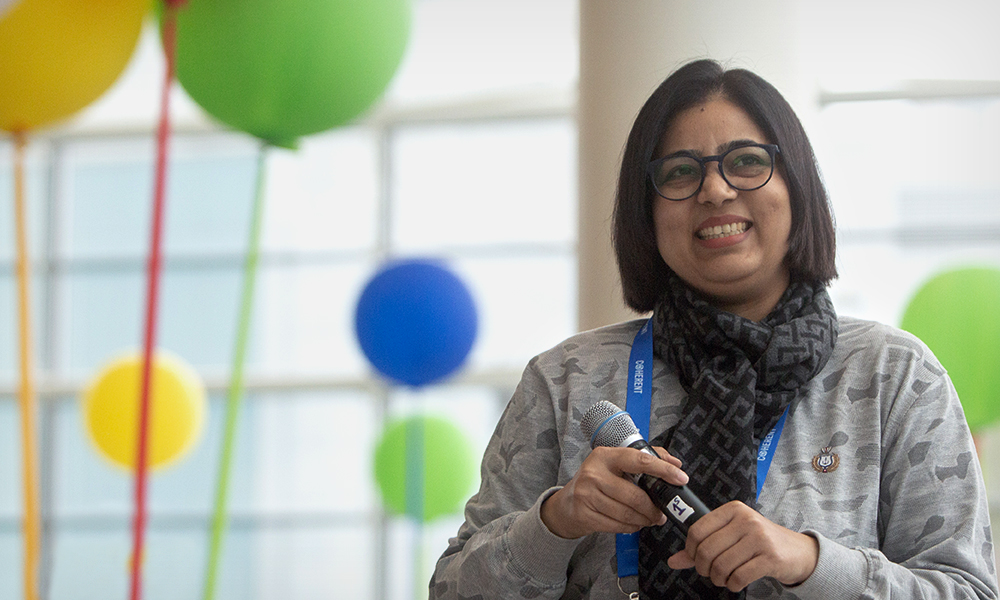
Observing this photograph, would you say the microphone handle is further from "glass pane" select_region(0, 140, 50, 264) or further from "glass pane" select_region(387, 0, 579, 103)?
"glass pane" select_region(0, 140, 50, 264)

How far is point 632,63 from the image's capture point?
2.25 meters

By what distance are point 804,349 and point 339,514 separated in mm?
7238

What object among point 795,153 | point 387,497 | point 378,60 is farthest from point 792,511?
point 387,497

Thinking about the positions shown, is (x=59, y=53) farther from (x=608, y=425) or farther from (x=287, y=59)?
(x=608, y=425)

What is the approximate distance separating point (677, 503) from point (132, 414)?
4.33 meters

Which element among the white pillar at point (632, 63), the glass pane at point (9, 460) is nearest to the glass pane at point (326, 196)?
the glass pane at point (9, 460)

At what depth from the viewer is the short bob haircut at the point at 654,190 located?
1.44 metres

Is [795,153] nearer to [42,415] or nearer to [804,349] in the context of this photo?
[804,349]

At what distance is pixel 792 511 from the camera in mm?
1301

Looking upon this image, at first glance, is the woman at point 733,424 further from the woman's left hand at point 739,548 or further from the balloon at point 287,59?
the balloon at point 287,59

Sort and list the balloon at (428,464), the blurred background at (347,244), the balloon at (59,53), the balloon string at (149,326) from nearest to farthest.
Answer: the balloon string at (149,326), the balloon at (59,53), the balloon at (428,464), the blurred background at (347,244)

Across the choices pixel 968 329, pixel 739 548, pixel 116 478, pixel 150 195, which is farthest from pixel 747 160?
pixel 116 478

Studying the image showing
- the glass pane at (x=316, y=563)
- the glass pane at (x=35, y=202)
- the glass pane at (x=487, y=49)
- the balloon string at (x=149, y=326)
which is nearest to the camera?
the balloon string at (x=149, y=326)

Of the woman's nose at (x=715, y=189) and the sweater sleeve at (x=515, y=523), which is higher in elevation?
the woman's nose at (x=715, y=189)
